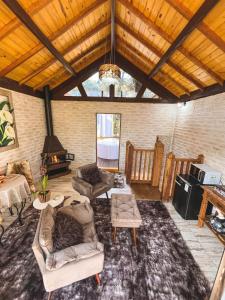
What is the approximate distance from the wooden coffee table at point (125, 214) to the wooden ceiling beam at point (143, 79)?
4.16 m

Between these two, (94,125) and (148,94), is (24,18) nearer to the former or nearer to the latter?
(94,125)

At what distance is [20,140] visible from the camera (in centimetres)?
418

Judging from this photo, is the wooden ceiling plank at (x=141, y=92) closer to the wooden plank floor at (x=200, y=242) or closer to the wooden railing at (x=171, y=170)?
the wooden railing at (x=171, y=170)

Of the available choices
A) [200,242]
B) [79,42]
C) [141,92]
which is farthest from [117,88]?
[200,242]

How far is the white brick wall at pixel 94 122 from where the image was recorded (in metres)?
5.70

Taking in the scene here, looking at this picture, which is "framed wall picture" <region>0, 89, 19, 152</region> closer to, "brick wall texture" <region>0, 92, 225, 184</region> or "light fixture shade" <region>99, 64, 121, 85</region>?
"brick wall texture" <region>0, 92, 225, 184</region>

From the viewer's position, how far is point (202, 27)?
235cm

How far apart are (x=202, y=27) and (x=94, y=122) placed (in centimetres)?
410

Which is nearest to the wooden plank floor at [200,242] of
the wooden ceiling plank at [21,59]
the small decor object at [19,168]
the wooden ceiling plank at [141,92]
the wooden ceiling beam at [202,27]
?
the small decor object at [19,168]

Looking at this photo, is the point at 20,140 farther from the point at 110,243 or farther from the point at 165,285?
the point at 165,285

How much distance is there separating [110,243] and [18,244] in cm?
152

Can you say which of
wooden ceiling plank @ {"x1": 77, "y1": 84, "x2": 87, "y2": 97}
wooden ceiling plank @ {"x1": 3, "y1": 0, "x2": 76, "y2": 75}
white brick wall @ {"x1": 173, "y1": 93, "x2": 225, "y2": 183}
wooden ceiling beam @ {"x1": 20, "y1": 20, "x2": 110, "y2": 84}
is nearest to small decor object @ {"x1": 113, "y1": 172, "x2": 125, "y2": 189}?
white brick wall @ {"x1": 173, "y1": 93, "x2": 225, "y2": 183}

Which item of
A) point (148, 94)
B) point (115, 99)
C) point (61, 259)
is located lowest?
point (61, 259)

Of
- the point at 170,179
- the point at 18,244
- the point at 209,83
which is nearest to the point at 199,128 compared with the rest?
the point at 209,83
